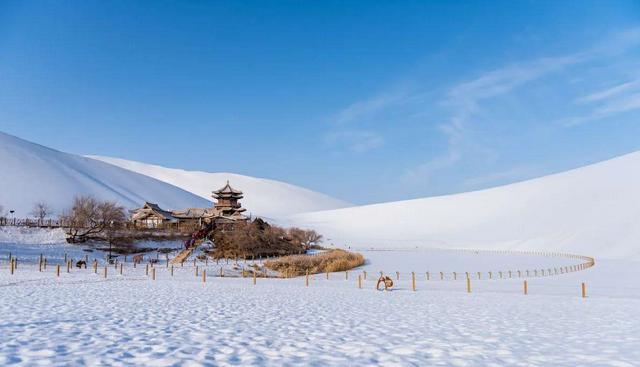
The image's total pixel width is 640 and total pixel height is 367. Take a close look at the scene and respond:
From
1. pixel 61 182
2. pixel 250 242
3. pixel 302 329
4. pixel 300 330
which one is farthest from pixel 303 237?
pixel 300 330

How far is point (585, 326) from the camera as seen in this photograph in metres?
13.5

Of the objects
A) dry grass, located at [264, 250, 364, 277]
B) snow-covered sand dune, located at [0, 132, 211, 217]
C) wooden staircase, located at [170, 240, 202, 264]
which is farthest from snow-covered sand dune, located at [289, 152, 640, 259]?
snow-covered sand dune, located at [0, 132, 211, 217]

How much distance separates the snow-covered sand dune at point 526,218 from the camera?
2945 inches

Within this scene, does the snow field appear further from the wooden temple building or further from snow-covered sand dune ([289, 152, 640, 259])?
snow-covered sand dune ([289, 152, 640, 259])

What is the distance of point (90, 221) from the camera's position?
2040 inches

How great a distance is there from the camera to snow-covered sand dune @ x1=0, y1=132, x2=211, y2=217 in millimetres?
96312

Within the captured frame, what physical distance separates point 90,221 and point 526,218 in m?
82.7

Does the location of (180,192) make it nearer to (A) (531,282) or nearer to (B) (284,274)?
(B) (284,274)

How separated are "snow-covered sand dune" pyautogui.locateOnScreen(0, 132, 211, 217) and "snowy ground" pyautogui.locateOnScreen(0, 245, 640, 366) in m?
84.7

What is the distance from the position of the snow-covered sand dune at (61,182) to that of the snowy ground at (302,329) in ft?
278

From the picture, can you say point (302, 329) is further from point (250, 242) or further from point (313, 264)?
point (250, 242)

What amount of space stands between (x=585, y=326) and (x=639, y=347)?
3.20 metres

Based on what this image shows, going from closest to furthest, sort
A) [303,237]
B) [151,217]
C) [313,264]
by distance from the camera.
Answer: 1. [313,264]
2. [151,217]
3. [303,237]

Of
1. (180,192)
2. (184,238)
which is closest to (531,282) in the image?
(184,238)
